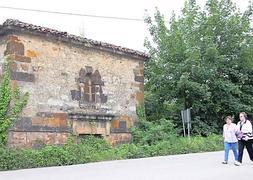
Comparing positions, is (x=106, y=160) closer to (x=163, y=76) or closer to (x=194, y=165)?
(x=194, y=165)

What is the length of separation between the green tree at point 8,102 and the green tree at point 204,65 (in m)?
8.57

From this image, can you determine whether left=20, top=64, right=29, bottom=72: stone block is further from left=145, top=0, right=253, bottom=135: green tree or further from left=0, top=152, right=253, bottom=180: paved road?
left=145, top=0, right=253, bottom=135: green tree

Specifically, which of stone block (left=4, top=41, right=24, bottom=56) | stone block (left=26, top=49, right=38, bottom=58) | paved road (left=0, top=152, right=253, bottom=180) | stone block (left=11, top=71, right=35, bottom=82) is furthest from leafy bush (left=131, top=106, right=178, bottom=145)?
stone block (left=4, top=41, right=24, bottom=56)

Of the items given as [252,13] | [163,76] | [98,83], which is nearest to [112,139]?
[98,83]

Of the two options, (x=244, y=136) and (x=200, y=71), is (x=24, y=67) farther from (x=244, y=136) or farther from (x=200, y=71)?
(x=200, y=71)

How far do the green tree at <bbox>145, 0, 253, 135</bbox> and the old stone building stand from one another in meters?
2.75

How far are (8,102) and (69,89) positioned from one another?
2550 mm

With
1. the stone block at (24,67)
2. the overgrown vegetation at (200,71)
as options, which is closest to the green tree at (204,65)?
the overgrown vegetation at (200,71)

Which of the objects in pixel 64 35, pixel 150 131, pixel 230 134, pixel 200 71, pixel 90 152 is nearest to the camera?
pixel 230 134

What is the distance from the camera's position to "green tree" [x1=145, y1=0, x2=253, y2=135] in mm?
20875

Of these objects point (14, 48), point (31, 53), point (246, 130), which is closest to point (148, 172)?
point (246, 130)

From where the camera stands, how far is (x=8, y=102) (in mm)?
13906

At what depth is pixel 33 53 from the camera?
14.8 meters

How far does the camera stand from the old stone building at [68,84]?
14.3 m
